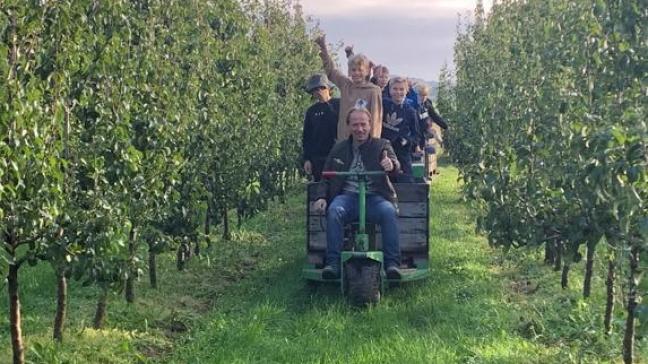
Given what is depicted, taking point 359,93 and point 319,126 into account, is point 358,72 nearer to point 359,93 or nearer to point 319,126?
point 359,93

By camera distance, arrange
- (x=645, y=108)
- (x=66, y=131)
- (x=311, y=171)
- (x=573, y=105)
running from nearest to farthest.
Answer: (x=645, y=108)
(x=66, y=131)
(x=573, y=105)
(x=311, y=171)

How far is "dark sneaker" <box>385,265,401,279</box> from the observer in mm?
7305

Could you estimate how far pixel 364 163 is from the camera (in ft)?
25.3

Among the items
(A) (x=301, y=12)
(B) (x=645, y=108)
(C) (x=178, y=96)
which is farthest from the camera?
(A) (x=301, y=12)

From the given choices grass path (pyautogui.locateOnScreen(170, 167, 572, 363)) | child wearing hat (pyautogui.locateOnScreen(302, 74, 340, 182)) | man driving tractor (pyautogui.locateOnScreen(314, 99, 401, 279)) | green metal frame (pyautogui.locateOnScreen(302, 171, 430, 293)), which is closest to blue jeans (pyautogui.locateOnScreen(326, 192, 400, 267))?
man driving tractor (pyautogui.locateOnScreen(314, 99, 401, 279))

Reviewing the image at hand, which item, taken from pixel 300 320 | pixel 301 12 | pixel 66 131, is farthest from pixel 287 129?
pixel 66 131

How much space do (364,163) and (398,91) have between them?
245cm

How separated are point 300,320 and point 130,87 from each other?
2.59 metres

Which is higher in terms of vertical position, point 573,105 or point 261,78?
→ point 261,78

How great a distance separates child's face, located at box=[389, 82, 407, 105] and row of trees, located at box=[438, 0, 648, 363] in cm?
167

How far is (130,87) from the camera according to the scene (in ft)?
19.8

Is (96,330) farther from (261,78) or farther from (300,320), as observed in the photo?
(261,78)

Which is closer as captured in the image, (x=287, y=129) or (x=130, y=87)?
(x=130, y=87)

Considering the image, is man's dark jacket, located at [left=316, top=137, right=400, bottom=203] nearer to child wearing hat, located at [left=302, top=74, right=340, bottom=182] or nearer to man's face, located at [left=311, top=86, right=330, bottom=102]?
child wearing hat, located at [left=302, top=74, right=340, bottom=182]
